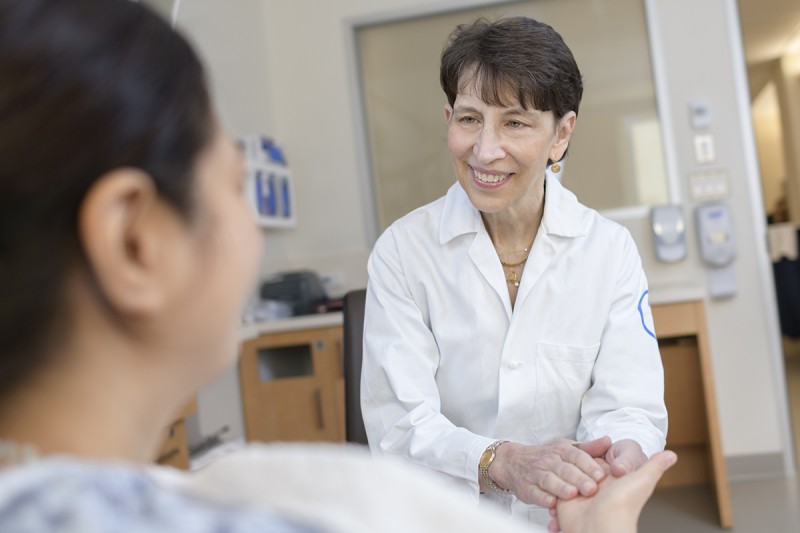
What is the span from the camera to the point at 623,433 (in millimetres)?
1294

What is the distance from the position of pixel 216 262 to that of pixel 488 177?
104cm

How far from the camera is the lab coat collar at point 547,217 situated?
149cm

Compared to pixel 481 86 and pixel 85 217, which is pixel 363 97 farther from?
pixel 85 217

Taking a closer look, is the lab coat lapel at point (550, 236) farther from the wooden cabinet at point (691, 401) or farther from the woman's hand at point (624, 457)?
the wooden cabinet at point (691, 401)

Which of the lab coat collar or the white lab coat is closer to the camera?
the white lab coat

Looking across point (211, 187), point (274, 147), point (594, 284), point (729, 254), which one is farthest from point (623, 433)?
point (274, 147)

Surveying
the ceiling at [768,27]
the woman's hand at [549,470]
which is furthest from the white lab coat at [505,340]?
the ceiling at [768,27]

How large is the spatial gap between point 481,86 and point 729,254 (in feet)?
9.01

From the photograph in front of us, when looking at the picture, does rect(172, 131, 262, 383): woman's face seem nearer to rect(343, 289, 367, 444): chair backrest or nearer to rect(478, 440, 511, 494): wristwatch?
rect(478, 440, 511, 494): wristwatch

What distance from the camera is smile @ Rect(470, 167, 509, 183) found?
145cm

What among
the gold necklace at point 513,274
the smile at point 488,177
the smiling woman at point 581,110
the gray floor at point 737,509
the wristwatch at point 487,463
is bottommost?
the gray floor at point 737,509

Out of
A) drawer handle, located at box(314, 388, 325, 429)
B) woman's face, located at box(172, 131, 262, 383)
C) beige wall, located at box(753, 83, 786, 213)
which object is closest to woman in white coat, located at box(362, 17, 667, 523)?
woman's face, located at box(172, 131, 262, 383)

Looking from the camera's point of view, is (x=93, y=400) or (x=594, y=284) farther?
(x=594, y=284)

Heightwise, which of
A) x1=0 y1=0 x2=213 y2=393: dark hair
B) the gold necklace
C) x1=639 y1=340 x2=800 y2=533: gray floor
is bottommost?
x1=639 y1=340 x2=800 y2=533: gray floor
